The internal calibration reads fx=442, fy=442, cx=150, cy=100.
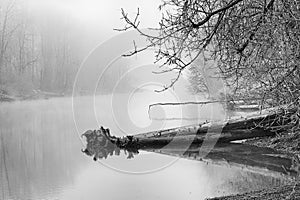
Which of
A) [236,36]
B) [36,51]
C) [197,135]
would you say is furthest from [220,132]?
[36,51]

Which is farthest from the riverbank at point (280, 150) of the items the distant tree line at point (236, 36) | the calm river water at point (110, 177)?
the distant tree line at point (236, 36)

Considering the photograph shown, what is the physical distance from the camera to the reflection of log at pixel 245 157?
21.3 feet

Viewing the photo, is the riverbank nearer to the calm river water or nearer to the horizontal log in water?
the horizontal log in water

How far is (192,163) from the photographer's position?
7613mm

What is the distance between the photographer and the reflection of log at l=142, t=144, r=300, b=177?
6488 millimetres

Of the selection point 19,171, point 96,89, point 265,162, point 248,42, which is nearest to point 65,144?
point 19,171

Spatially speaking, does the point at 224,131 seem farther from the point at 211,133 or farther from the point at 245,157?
the point at 245,157

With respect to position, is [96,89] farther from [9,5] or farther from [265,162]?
[9,5]

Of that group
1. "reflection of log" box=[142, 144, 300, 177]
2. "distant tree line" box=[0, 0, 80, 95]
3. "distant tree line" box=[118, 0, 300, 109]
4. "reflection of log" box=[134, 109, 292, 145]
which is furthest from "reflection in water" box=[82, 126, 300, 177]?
"distant tree line" box=[0, 0, 80, 95]

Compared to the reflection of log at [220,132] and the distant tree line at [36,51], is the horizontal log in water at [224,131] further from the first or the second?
the distant tree line at [36,51]

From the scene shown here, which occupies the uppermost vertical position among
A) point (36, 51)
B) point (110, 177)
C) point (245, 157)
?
point (36, 51)

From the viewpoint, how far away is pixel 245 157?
755 cm

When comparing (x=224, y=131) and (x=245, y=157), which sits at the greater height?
(x=224, y=131)

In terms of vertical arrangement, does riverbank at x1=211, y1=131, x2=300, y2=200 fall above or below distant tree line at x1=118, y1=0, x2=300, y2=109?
below
